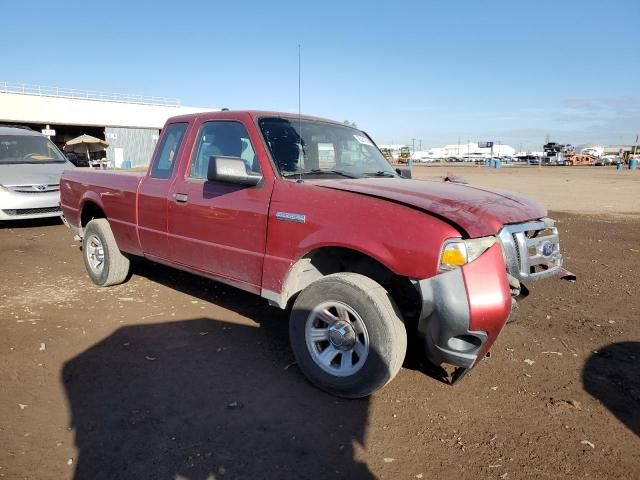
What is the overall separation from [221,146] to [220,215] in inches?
27.6


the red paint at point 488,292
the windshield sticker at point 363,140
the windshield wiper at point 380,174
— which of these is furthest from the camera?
the windshield sticker at point 363,140

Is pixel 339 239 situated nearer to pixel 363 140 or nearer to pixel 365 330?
pixel 365 330

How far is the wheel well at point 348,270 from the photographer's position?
3.46 m

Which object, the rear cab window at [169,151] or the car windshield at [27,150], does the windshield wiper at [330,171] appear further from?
the car windshield at [27,150]

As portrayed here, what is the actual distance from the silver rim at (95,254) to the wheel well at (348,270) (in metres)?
3.03

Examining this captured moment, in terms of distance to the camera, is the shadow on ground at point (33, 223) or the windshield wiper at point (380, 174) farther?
the shadow on ground at point (33, 223)

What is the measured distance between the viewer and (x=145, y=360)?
3.75m

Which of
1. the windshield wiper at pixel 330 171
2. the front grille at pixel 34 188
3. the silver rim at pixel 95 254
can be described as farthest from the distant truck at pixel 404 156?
the windshield wiper at pixel 330 171

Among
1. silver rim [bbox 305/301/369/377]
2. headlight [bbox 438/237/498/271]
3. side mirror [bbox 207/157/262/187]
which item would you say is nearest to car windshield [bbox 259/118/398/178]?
side mirror [bbox 207/157/262/187]

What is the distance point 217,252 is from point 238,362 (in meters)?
0.92

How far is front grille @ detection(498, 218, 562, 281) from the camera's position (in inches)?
121

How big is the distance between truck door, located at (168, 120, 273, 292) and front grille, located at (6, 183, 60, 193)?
21.4 feet

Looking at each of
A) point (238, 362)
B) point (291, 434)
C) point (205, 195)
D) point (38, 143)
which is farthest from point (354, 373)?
point (38, 143)

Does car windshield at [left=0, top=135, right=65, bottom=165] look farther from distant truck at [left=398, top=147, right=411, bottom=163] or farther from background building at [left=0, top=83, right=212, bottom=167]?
distant truck at [left=398, top=147, right=411, bottom=163]
